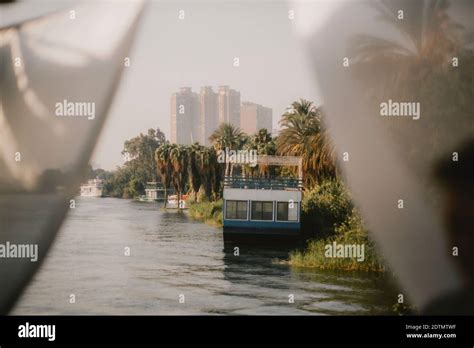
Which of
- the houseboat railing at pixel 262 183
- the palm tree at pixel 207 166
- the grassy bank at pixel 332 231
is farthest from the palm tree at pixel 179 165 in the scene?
the grassy bank at pixel 332 231

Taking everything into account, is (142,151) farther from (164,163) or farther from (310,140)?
(310,140)

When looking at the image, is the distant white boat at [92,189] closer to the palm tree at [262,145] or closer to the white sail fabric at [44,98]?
the white sail fabric at [44,98]

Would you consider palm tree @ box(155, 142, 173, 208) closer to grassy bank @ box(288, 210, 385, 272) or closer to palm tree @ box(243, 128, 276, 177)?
palm tree @ box(243, 128, 276, 177)

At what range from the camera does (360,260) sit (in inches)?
380

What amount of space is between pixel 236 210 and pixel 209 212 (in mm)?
406

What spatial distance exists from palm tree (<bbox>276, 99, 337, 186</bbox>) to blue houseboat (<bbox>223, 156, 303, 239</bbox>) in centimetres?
20

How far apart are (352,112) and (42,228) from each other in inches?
185

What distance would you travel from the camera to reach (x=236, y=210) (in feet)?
33.1

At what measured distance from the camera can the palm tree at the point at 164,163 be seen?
9852mm

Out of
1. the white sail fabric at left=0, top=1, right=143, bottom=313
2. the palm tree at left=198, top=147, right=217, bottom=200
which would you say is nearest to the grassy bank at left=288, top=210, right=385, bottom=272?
the palm tree at left=198, top=147, right=217, bottom=200

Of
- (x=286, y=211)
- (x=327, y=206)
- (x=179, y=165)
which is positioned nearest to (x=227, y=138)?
(x=179, y=165)
